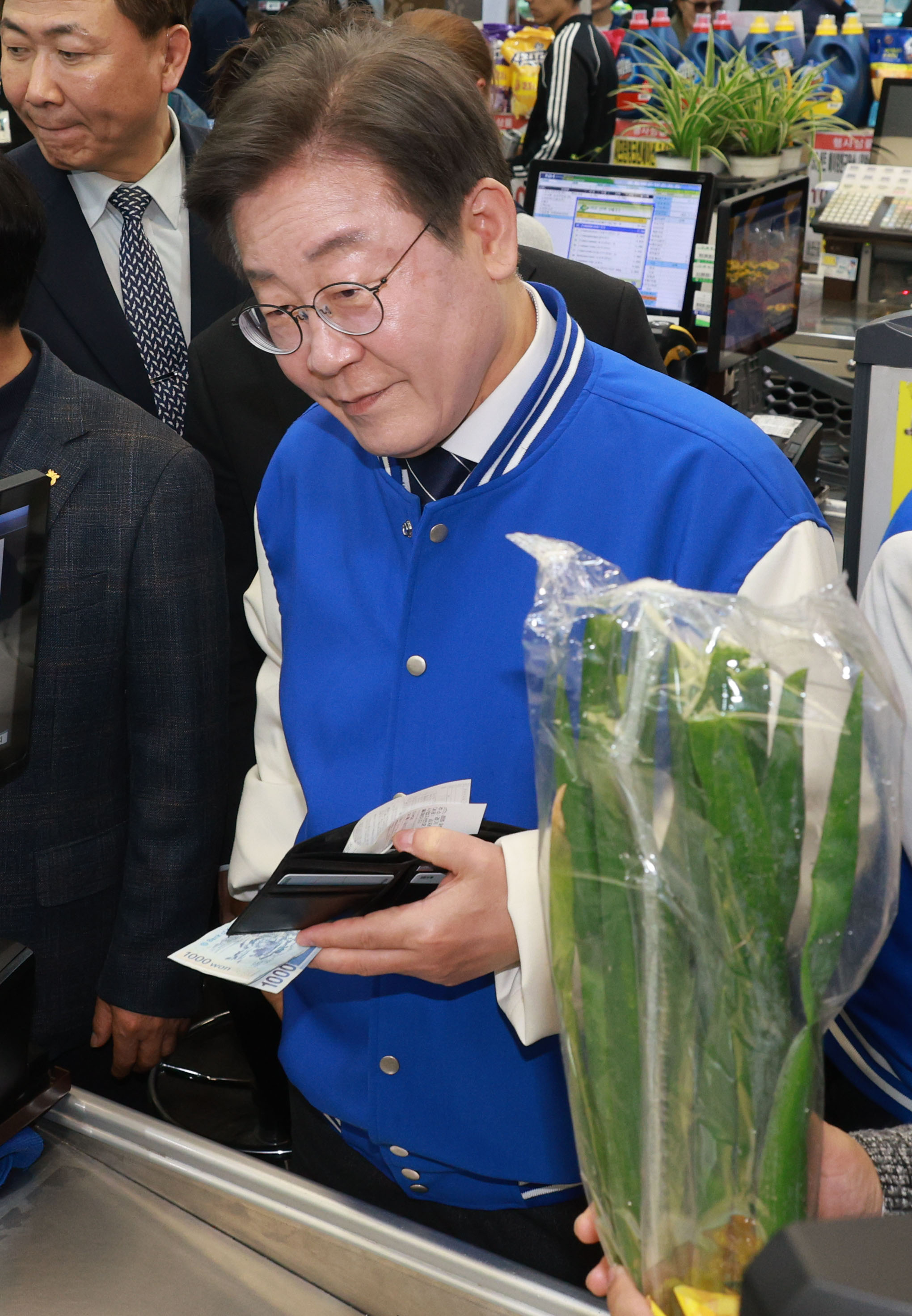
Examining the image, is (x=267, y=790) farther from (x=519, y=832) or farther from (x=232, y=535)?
(x=232, y=535)

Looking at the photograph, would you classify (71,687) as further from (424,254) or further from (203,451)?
(424,254)

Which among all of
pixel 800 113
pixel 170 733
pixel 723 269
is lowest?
pixel 170 733

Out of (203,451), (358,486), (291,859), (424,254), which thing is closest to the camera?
(291,859)

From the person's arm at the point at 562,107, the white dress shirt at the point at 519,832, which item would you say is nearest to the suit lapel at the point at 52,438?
the white dress shirt at the point at 519,832

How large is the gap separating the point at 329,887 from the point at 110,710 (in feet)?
2.66

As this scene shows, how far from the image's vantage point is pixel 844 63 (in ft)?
22.6

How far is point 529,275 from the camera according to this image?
Answer: 215cm

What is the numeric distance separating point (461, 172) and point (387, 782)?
56cm

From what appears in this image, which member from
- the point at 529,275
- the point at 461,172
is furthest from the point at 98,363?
the point at 461,172

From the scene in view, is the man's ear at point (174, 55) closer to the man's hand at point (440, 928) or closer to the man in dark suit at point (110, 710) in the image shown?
the man in dark suit at point (110, 710)

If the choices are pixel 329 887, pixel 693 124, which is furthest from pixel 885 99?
pixel 329 887

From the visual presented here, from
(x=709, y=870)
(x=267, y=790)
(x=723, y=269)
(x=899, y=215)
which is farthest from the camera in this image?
(x=899, y=215)

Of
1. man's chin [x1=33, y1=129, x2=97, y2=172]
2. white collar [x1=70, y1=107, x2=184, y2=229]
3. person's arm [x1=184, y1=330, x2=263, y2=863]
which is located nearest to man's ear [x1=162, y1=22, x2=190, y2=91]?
white collar [x1=70, y1=107, x2=184, y2=229]

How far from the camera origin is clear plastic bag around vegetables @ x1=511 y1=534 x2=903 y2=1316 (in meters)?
0.66
